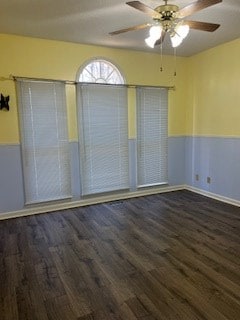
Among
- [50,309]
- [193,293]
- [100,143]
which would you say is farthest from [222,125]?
[50,309]

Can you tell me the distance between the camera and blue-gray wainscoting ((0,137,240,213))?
364 cm

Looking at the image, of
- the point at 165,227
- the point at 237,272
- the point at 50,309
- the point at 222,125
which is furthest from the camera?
the point at 222,125

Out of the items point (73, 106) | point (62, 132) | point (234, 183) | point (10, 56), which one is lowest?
point (234, 183)

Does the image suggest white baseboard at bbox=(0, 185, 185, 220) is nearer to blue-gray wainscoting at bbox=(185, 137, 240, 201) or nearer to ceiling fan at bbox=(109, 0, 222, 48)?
blue-gray wainscoting at bbox=(185, 137, 240, 201)

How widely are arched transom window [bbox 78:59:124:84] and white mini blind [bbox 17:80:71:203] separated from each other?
461 millimetres

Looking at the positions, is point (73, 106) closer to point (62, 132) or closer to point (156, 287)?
point (62, 132)

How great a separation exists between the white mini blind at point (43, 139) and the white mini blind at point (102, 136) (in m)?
0.30

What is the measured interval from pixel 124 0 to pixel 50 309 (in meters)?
2.81

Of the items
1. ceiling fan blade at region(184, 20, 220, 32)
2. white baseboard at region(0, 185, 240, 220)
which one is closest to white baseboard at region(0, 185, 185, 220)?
white baseboard at region(0, 185, 240, 220)

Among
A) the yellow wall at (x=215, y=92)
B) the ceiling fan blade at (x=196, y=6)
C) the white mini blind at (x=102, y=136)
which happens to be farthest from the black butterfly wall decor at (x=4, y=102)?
the yellow wall at (x=215, y=92)

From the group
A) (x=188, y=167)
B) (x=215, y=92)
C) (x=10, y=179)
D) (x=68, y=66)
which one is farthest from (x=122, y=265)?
(x=215, y=92)

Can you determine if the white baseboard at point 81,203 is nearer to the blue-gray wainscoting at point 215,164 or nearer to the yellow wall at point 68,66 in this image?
the blue-gray wainscoting at point 215,164

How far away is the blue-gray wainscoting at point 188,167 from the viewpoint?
3.64 metres

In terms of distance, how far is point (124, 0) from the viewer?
8.23ft
